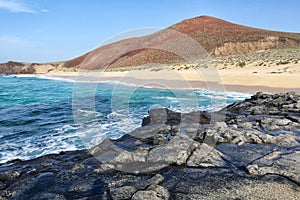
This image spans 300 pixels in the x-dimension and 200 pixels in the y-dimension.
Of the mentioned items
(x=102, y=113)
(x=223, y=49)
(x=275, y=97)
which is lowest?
(x=102, y=113)

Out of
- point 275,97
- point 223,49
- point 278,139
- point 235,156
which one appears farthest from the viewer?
point 223,49

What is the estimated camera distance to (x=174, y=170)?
4.16 meters

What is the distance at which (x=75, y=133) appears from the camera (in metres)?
8.70

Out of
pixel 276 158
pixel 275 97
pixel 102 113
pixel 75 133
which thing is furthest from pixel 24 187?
pixel 275 97

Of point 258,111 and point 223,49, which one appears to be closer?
point 258,111

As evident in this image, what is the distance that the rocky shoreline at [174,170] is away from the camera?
11.4 feet

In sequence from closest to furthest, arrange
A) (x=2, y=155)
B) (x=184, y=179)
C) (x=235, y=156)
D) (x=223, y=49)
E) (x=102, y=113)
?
(x=184, y=179), (x=235, y=156), (x=2, y=155), (x=102, y=113), (x=223, y=49)

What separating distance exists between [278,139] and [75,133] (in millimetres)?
6295

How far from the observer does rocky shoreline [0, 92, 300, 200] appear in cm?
346

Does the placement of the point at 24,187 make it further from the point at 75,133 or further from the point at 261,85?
the point at 261,85

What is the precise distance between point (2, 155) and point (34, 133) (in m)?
2.26

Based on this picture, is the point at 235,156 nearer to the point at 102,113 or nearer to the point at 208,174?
the point at 208,174

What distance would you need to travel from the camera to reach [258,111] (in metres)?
8.55

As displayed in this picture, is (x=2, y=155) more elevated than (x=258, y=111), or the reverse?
(x=258, y=111)
